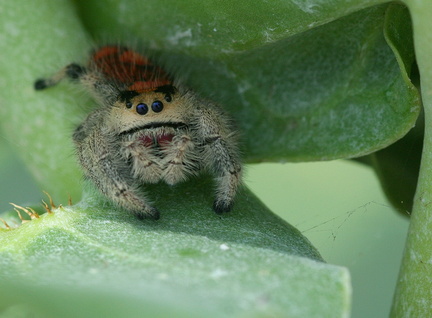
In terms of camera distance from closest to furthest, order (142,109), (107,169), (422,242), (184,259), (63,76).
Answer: (184,259)
(422,242)
(107,169)
(142,109)
(63,76)

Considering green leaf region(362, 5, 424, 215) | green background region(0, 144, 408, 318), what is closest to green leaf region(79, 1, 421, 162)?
green leaf region(362, 5, 424, 215)

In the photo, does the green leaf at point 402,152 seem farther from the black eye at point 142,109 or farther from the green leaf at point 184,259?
the black eye at point 142,109

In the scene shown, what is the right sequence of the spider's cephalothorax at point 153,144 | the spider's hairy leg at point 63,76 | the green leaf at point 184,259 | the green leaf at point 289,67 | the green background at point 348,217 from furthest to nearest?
the green background at point 348,217 < the spider's hairy leg at point 63,76 < the spider's cephalothorax at point 153,144 < the green leaf at point 289,67 < the green leaf at point 184,259

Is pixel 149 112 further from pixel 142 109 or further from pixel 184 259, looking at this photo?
pixel 184 259

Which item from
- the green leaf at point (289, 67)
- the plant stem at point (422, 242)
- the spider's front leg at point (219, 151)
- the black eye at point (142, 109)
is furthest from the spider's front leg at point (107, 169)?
the plant stem at point (422, 242)

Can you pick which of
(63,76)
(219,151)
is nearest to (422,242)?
(219,151)

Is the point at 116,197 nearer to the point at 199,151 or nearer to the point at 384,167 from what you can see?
the point at 199,151

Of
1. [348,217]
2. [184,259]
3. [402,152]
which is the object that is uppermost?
[184,259]
